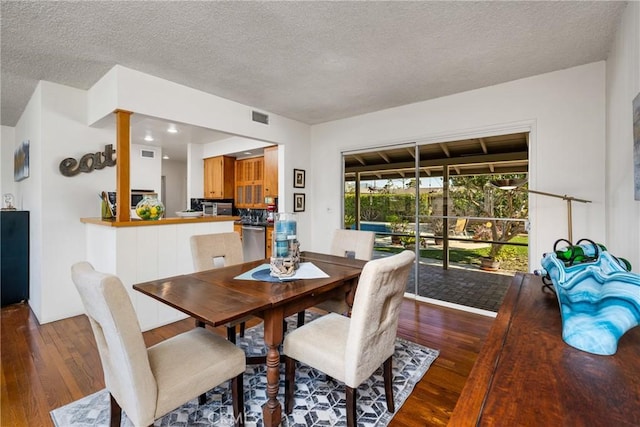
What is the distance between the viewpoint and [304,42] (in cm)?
236

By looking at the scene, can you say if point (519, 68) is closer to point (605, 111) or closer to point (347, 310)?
point (605, 111)

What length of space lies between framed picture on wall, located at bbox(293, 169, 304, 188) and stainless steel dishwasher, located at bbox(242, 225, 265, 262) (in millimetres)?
1151

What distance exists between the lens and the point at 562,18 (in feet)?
6.72

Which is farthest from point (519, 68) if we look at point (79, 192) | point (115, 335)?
point (79, 192)

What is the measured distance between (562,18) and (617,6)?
0.28 meters

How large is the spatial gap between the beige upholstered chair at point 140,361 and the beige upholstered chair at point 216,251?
1.90 feet

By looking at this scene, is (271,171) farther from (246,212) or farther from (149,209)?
(149,209)

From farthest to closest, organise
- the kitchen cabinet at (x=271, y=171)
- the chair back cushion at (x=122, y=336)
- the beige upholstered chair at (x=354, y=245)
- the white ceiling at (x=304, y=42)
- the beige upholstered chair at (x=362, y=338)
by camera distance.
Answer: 1. the kitchen cabinet at (x=271, y=171)
2. the beige upholstered chair at (x=354, y=245)
3. the white ceiling at (x=304, y=42)
4. the beige upholstered chair at (x=362, y=338)
5. the chair back cushion at (x=122, y=336)

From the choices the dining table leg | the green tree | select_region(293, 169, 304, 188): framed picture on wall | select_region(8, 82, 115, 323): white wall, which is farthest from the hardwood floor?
select_region(293, 169, 304, 188): framed picture on wall

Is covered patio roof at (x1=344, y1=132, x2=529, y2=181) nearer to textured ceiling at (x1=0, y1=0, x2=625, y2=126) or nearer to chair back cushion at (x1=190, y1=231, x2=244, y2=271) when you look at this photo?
textured ceiling at (x1=0, y1=0, x2=625, y2=126)

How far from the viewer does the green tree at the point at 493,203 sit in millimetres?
3213

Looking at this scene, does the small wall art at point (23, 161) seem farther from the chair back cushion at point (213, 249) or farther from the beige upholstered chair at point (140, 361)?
the beige upholstered chair at point (140, 361)

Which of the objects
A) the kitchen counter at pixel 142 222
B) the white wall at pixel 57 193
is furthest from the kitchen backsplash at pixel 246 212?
the white wall at pixel 57 193

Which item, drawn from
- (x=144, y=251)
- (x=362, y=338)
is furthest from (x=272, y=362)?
(x=144, y=251)
